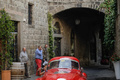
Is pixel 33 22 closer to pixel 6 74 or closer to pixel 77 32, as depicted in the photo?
pixel 6 74

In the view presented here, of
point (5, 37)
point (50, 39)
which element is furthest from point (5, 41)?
point (50, 39)

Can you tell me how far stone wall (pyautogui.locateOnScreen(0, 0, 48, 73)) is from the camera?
12.3 m

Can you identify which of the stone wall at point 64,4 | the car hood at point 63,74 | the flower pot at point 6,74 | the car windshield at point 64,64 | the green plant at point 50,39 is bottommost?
the flower pot at point 6,74

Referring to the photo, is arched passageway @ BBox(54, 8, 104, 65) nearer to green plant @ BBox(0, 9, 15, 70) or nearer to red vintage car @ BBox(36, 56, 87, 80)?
green plant @ BBox(0, 9, 15, 70)

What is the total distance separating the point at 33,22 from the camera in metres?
14.5

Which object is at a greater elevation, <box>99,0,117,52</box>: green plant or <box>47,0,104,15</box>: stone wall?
<box>47,0,104,15</box>: stone wall

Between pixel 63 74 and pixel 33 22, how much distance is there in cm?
744

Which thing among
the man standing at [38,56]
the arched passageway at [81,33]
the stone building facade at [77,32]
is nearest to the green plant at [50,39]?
the stone building facade at [77,32]

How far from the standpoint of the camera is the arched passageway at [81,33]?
1838cm

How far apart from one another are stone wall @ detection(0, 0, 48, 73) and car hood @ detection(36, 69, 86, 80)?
191 inches

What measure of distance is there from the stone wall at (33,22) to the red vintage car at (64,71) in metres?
4.34

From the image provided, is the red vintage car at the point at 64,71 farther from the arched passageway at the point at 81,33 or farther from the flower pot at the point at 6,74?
the arched passageway at the point at 81,33

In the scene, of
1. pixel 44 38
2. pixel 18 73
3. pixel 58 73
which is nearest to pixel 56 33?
pixel 44 38

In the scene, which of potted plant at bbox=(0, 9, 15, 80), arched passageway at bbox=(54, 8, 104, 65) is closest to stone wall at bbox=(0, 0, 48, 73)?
potted plant at bbox=(0, 9, 15, 80)
